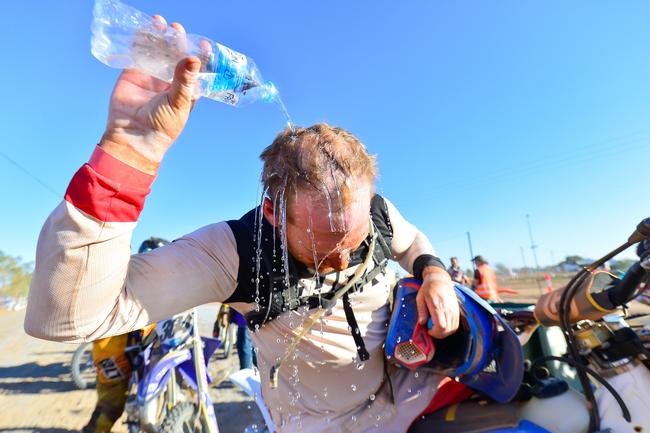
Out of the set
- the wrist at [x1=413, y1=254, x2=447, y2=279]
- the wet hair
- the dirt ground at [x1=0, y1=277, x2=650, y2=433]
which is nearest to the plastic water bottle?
→ the wet hair

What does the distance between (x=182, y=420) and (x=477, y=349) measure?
2.74 m

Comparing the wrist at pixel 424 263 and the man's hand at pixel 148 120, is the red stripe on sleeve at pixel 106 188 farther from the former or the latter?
the wrist at pixel 424 263

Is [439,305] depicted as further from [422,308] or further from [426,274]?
[426,274]

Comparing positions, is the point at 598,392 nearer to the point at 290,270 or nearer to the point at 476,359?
the point at 476,359

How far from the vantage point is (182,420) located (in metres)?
3.22

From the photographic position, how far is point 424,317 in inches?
62.1

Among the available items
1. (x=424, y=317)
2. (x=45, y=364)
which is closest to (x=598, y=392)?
(x=424, y=317)

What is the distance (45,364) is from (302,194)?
989 centimetres

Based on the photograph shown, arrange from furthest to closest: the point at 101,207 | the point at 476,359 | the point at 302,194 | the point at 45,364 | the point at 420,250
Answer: the point at 45,364 < the point at 420,250 < the point at 476,359 < the point at 302,194 < the point at 101,207

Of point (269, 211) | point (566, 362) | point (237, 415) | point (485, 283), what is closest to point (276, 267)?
point (269, 211)

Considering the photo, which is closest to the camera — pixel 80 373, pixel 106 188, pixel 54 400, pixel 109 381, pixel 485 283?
pixel 106 188

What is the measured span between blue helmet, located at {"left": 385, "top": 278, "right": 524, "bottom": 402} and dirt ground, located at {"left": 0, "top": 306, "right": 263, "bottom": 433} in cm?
350

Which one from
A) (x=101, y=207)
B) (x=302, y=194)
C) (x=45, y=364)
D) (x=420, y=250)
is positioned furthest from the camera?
(x=45, y=364)

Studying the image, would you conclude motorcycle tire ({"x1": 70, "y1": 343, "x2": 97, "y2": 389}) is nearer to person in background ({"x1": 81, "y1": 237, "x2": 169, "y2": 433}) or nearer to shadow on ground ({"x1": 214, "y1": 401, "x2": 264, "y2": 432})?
person in background ({"x1": 81, "y1": 237, "x2": 169, "y2": 433})
